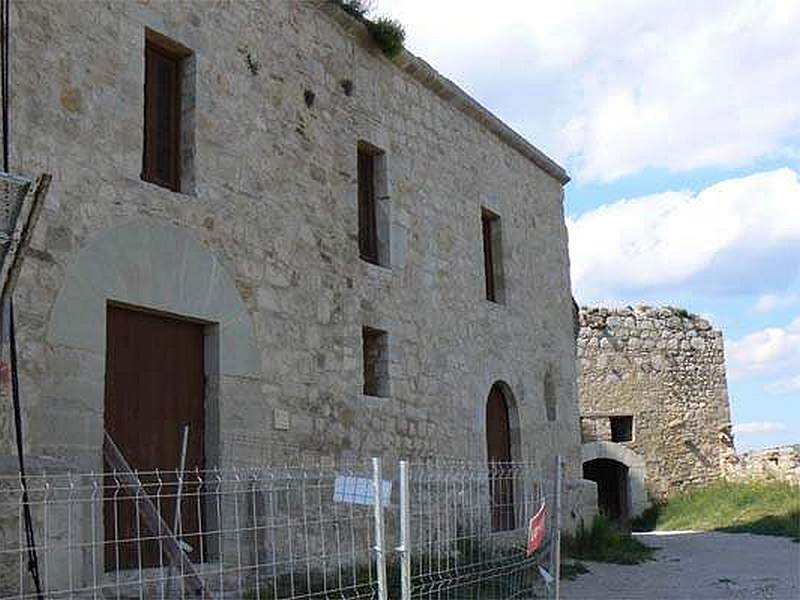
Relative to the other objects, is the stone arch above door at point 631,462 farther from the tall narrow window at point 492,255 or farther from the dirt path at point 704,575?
the tall narrow window at point 492,255

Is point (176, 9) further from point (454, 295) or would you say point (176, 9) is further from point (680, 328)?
point (680, 328)

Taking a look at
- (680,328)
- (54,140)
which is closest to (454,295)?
(54,140)

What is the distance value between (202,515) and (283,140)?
313 cm

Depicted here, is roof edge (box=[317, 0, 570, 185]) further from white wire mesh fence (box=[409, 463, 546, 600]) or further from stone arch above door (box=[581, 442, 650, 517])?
stone arch above door (box=[581, 442, 650, 517])

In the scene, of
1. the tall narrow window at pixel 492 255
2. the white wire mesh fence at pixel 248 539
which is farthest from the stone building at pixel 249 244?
the white wire mesh fence at pixel 248 539

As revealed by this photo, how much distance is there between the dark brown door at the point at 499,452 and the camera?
1045cm

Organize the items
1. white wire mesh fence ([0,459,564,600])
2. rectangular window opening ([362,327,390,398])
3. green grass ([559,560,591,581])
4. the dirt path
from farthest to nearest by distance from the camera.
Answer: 1. green grass ([559,560,591,581])
2. rectangular window opening ([362,327,390,398])
3. the dirt path
4. white wire mesh fence ([0,459,564,600])

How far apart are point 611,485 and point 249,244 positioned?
14721mm

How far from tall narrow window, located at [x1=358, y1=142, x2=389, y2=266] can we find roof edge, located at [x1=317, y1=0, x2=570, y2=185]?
3.52 ft

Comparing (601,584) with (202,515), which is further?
(601,584)

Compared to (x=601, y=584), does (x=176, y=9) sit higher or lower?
higher

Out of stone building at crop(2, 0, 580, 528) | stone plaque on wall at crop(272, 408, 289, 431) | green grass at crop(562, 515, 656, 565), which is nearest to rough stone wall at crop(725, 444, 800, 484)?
green grass at crop(562, 515, 656, 565)

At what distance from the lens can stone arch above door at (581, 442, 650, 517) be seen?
19484mm

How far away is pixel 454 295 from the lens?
10820mm
